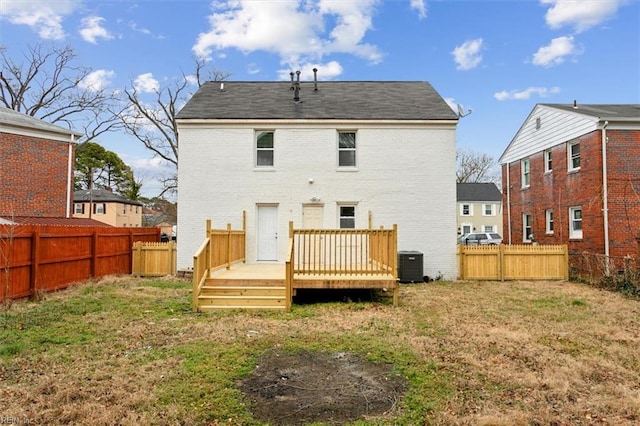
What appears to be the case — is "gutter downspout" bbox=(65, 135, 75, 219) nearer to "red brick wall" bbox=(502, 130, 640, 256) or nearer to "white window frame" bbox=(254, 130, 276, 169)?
"white window frame" bbox=(254, 130, 276, 169)

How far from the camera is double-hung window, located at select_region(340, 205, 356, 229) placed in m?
13.4

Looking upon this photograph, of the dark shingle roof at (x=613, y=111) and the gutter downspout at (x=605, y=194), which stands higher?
the dark shingle roof at (x=613, y=111)

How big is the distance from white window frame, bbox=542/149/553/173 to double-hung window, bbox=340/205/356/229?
940cm

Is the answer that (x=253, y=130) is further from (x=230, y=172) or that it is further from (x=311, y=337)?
(x=311, y=337)

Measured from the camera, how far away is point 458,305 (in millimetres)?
8820

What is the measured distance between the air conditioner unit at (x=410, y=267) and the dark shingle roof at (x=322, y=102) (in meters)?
4.79

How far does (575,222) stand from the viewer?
48.5 feet

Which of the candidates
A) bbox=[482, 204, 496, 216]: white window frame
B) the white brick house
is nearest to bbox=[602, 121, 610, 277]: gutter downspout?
the white brick house

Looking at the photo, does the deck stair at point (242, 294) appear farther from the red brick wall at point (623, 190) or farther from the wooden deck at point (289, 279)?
the red brick wall at point (623, 190)

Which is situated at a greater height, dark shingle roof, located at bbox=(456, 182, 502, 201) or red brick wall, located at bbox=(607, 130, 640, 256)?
dark shingle roof, located at bbox=(456, 182, 502, 201)

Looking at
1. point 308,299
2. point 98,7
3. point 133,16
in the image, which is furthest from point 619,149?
point 98,7

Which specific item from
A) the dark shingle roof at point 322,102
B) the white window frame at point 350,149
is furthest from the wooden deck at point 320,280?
the dark shingle roof at point 322,102

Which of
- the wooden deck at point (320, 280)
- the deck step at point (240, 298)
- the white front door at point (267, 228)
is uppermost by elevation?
the white front door at point (267, 228)

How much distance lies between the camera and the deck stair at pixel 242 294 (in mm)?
8273
